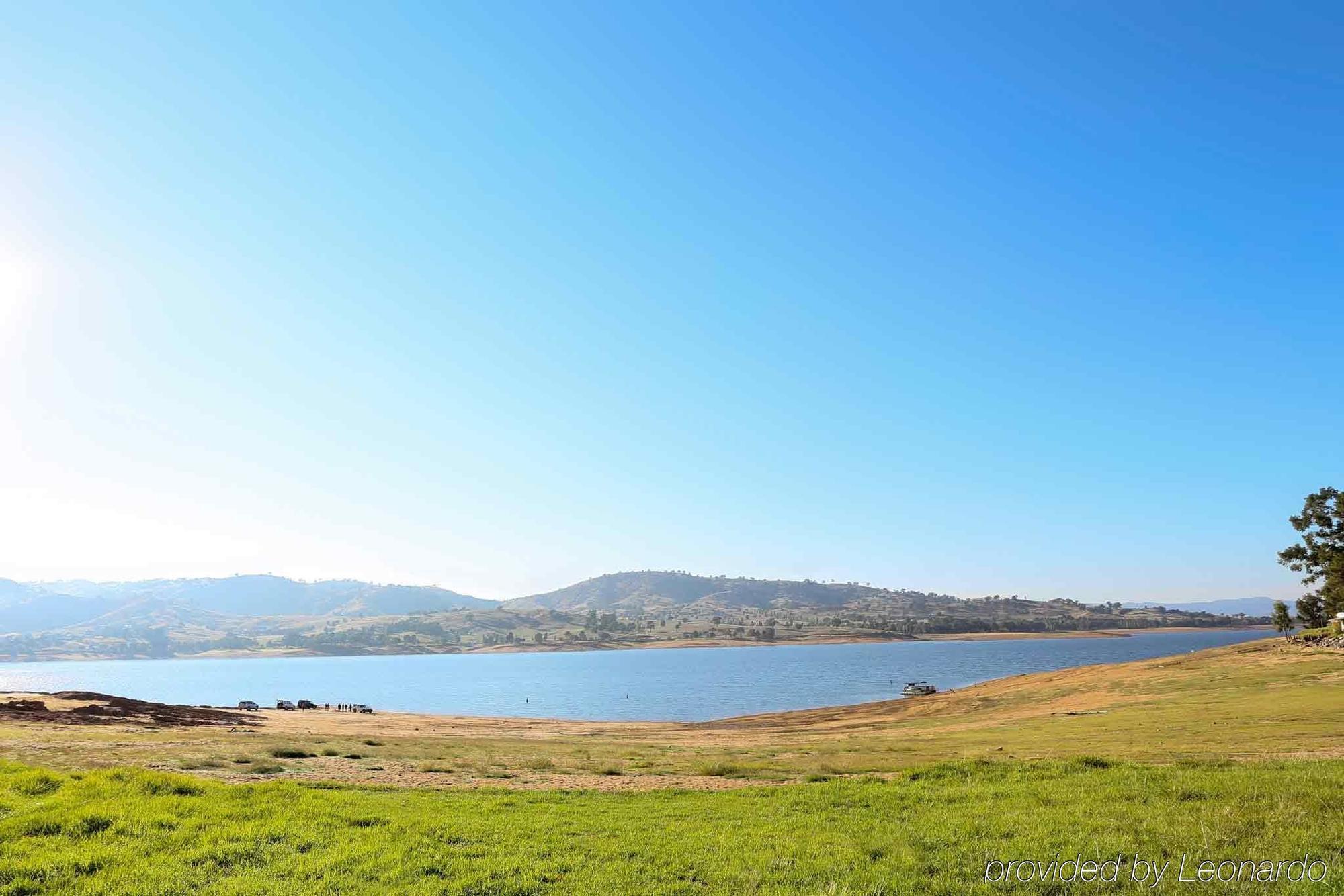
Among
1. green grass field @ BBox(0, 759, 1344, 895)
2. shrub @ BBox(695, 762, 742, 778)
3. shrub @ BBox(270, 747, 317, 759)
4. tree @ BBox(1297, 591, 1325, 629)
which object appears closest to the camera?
green grass field @ BBox(0, 759, 1344, 895)

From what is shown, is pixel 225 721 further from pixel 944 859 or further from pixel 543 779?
pixel 944 859

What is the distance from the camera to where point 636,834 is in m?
15.5

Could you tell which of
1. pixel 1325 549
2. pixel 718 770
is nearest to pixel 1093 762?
pixel 718 770

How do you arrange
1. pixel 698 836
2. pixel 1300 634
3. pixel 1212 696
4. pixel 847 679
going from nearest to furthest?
pixel 698 836
pixel 1212 696
pixel 1300 634
pixel 847 679

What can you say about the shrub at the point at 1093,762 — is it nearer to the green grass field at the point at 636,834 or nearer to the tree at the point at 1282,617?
the green grass field at the point at 636,834

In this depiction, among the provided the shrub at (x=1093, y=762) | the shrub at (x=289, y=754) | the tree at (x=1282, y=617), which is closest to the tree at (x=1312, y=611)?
the tree at (x=1282, y=617)

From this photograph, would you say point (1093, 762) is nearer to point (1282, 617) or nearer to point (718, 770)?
point (718, 770)

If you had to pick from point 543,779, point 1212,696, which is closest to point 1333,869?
point 543,779

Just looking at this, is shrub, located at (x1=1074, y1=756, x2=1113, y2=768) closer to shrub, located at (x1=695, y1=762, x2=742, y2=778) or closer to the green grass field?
the green grass field

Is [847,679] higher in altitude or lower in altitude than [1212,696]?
lower

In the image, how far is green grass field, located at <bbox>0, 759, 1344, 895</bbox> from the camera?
1219cm

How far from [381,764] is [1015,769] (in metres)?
24.8

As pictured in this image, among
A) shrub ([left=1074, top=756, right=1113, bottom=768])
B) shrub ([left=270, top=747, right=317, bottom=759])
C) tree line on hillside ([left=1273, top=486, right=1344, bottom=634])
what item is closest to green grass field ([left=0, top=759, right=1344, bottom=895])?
shrub ([left=1074, top=756, right=1113, bottom=768])

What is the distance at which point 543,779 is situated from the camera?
27094mm
